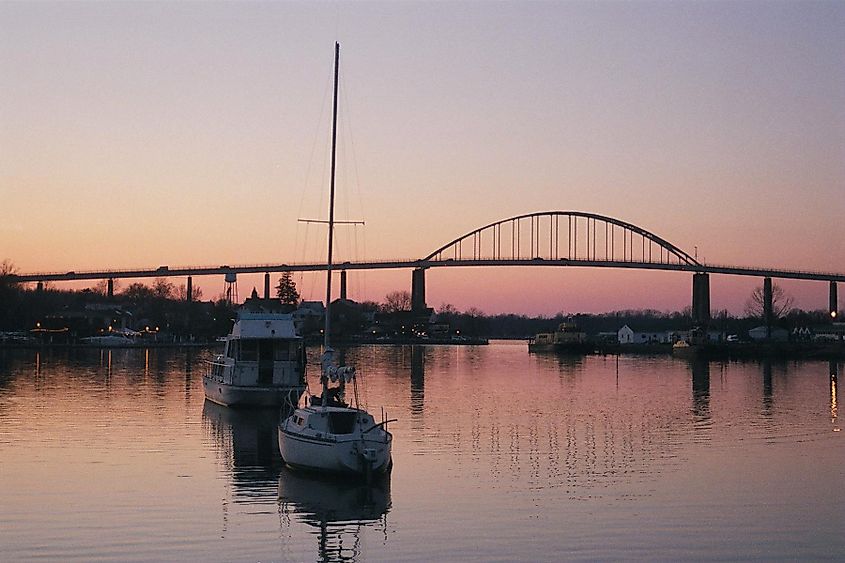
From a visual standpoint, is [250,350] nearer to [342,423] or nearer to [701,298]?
[342,423]

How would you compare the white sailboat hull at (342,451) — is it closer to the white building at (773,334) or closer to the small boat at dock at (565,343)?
the small boat at dock at (565,343)

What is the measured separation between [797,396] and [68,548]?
144 ft

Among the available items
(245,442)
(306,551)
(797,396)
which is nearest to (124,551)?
(306,551)

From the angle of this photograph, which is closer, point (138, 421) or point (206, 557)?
point (206, 557)

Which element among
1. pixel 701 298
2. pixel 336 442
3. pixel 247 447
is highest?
pixel 701 298

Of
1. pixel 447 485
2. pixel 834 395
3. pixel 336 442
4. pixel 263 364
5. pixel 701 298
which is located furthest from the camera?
pixel 701 298

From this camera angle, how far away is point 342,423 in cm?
2589

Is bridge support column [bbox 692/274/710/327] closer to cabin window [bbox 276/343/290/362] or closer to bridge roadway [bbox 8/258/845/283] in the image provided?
bridge roadway [bbox 8/258/845/283]

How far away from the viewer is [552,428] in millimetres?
38719

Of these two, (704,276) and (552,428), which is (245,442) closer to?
(552,428)

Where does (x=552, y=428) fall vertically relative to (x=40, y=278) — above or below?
below

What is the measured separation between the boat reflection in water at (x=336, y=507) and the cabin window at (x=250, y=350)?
16.6 meters

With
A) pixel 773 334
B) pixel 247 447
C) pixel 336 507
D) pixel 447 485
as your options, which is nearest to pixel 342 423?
pixel 447 485

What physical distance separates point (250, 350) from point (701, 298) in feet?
456
